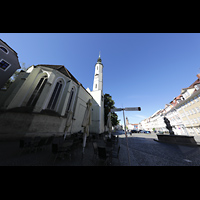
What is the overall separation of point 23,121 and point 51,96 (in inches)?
182

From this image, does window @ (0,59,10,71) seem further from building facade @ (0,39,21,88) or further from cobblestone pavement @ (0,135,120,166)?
cobblestone pavement @ (0,135,120,166)

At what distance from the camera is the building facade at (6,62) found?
457 inches

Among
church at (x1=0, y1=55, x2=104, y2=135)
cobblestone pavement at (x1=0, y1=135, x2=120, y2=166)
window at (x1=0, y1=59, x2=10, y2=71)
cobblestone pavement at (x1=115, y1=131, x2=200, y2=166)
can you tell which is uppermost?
window at (x1=0, y1=59, x2=10, y2=71)

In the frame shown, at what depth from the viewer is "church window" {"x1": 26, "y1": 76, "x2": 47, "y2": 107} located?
998cm

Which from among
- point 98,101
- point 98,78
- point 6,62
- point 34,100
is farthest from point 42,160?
point 98,78

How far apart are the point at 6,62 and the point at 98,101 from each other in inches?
751

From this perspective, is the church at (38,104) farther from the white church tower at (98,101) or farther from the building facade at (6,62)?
the white church tower at (98,101)

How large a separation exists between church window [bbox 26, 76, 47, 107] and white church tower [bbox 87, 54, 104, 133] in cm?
1286

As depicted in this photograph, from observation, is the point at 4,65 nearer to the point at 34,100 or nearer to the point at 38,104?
the point at 34,100

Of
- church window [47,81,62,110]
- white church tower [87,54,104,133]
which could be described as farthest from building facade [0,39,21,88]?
white church tower [87,54,104,133]

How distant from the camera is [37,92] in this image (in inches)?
422

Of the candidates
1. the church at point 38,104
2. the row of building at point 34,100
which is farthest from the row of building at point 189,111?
the church at point 38,104
